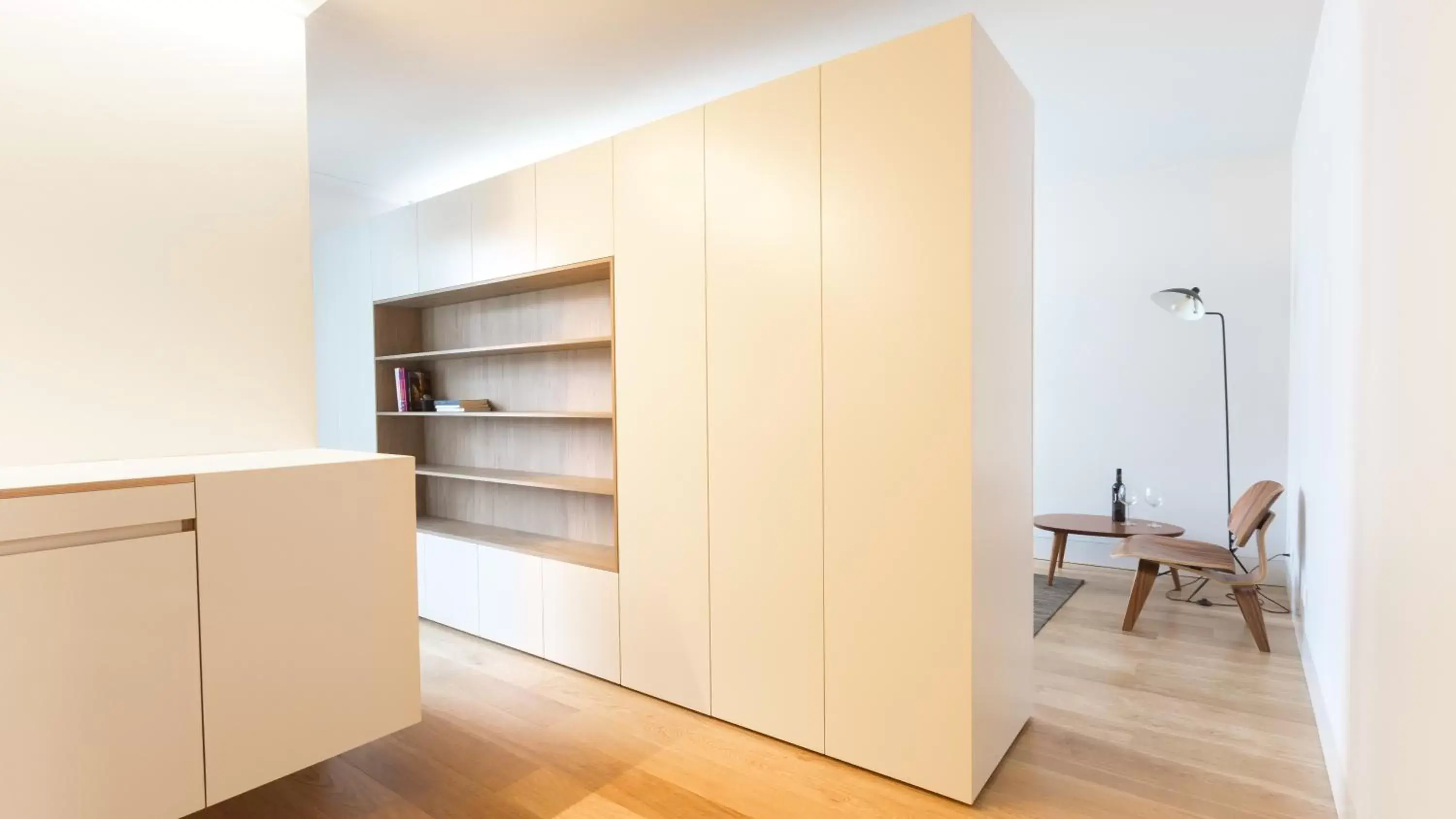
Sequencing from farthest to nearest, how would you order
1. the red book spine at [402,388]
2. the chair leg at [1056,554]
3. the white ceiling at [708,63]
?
the chair leg at [1056,554] → the red book spine at [402,388] → the white ceiling at [708,63]

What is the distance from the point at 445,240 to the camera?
3.88 m

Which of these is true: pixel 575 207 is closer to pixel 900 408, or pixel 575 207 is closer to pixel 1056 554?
pixel 900 408

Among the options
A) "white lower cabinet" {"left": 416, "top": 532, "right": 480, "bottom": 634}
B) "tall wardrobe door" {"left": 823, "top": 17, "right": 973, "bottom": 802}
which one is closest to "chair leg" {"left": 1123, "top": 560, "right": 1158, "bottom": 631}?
"tall wardrobe door" {"left": 823, "top": 17, "right": 973, "bottom": 802}

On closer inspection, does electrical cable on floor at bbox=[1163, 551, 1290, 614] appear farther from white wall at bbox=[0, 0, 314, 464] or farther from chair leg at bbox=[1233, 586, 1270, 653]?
white wall at bbox=[0, 0, 314, 464]

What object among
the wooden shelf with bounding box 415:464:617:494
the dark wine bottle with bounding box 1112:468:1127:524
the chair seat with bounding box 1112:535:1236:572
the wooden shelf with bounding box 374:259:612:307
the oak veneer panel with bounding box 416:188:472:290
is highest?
the oak veneer panel with bounding box 416:188:472:290

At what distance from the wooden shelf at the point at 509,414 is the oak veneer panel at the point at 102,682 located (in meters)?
1.77

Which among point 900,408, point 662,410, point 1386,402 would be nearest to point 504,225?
point 662,410

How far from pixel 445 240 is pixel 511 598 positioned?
1964 millimetres

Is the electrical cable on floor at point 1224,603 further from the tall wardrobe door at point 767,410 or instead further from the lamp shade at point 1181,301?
the tall wardrobe door at point 767,410

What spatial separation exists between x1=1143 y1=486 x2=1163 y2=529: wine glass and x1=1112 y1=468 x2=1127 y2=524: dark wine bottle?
0.27 m

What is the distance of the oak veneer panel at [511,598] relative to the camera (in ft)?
11.3

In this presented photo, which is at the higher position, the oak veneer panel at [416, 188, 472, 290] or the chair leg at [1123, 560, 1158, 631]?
the oak veneer panel at [416, 188, 472, 290]

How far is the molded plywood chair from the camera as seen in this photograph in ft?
11.5

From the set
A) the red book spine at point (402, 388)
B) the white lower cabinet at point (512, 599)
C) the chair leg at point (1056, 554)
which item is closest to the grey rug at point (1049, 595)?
the chair leg at point (1056, 554)
